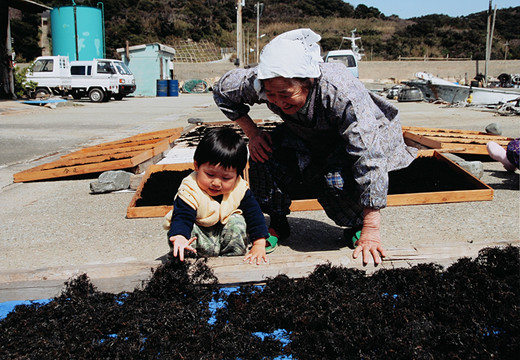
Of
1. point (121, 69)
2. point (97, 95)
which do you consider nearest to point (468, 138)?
point (97, 95)

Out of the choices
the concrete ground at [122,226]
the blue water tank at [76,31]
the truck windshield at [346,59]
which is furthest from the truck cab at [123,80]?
the concrete ground at [122,226]

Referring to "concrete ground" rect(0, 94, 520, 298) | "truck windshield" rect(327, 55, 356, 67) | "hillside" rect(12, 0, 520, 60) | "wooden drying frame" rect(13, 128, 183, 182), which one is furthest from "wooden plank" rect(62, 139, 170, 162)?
"hillside" rect(12, 0, 520, 60)

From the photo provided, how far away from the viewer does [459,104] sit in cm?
1647

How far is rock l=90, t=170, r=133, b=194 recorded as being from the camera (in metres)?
4.30

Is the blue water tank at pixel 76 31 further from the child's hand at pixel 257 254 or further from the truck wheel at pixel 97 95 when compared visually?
the child's hand at pixel 257 254

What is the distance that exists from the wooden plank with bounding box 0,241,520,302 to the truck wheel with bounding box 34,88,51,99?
20148 mm

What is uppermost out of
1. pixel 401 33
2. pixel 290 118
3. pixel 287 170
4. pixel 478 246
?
pixel 401 33

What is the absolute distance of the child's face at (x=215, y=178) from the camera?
2.21 m

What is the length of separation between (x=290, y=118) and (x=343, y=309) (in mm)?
1078

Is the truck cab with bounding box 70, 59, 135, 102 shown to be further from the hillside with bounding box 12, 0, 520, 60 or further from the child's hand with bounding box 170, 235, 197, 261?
the hillside with bounding box 12, 0, 520, 60

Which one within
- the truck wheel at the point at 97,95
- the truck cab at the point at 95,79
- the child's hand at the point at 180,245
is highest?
the truck cab at the point at 95,79

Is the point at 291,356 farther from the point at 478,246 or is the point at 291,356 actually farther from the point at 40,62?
the point at 40,62

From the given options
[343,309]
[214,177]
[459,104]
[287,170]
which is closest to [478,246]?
[343,309]

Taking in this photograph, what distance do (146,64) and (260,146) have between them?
97.7 feet
